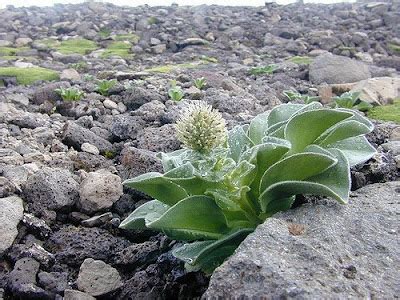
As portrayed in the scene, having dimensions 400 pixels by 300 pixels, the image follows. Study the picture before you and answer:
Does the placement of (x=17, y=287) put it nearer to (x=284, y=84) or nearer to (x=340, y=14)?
(x=284, y=84)

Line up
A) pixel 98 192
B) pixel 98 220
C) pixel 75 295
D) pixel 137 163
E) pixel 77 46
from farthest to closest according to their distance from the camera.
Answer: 1. pixel 77 46
2. pixel 137 163
3. pixel 98 192
4. pixel 98 220
5. pixel 75 295

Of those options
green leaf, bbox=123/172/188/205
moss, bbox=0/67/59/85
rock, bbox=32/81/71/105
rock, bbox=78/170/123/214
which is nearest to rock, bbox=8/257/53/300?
rock, bbox=78/170/123/214

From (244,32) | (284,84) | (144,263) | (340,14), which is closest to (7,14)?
(244,32)

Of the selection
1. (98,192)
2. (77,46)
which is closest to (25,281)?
(98,192)

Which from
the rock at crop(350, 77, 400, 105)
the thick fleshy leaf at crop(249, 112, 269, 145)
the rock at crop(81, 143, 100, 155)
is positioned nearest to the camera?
the thick fleshy leaf at crop(249, 112, 269, 145)

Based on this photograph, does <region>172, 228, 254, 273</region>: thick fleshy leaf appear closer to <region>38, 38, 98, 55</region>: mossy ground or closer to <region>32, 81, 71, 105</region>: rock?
<region>32, 81, 71, 105</region>: rock

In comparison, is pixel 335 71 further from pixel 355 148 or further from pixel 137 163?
pixel 355 148
